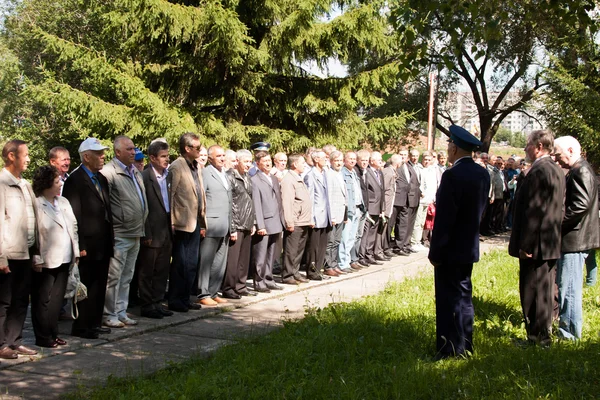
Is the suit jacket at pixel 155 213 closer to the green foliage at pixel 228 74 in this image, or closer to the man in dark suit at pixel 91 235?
the man in dark suit at pixel 91 235

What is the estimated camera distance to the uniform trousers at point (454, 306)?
6.20 meters

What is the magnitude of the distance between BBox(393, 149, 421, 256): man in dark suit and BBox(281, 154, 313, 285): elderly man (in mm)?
4024

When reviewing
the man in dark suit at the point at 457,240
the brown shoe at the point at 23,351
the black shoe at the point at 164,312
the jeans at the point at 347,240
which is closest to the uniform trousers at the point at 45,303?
the brown shoe at the point at 23,351

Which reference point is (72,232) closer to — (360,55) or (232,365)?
(232,365)

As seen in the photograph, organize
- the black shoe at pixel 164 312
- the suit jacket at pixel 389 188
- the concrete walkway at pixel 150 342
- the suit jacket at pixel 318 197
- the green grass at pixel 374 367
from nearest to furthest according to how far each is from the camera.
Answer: the green grass at pixel 374 367 → the concrete walkway at pixel 150 342 → the black shoe at pixel 164 312 → the suit jacket at pixel 318 197 → the suit jacket at pixel 389 188

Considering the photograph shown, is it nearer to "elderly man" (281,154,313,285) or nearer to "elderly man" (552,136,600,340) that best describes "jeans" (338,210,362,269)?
"elderly man" (281,154,313,285)

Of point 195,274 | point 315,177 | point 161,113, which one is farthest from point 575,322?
point 161,113

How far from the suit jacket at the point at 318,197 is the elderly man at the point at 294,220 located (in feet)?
1.12

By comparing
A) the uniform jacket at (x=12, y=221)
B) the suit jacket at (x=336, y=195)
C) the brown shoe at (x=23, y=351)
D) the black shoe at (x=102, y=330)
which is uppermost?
the suit jacket at (x=336, y=195)

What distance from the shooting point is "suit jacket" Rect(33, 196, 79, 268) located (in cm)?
676

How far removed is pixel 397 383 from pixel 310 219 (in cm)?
609

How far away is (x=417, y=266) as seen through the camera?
1370cm

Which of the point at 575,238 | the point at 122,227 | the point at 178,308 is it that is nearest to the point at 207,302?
the point at 178,308

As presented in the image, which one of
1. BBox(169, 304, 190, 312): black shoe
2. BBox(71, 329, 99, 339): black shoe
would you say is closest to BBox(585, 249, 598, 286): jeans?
BBox(169, 304, 190, 312): black shoe
